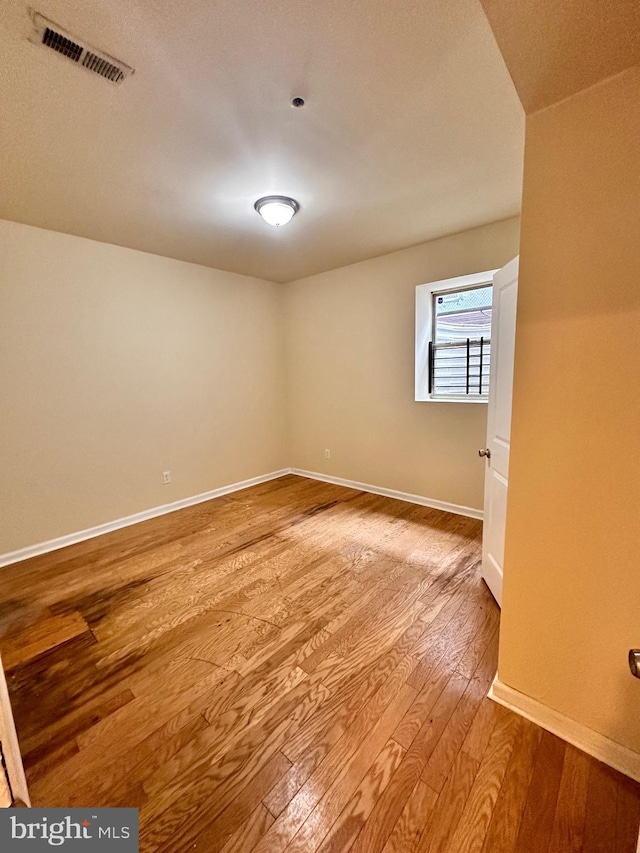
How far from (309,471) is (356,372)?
158cm

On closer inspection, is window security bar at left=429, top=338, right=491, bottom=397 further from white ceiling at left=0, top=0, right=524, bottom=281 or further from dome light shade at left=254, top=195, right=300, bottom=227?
dome light shade at left=254, top=195, right=300, bottom=227

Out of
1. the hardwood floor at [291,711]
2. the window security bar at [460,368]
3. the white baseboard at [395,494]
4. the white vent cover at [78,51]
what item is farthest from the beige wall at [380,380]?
the white vent cover at [78,51]

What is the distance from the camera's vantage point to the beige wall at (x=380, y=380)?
10.1ft

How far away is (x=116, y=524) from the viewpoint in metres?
3.11

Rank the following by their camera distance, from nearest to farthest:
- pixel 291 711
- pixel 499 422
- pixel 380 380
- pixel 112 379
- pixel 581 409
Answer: pixel 581 409 < pixel 291 711 < pixel 499 422 < pixel 112 379 < pixel 380 380

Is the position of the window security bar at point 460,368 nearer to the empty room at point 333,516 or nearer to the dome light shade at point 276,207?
the empty room at point 333,516

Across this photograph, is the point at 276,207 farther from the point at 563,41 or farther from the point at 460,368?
the point at 460,368

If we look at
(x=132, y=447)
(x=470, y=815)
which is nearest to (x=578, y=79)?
(x=470, y=815)

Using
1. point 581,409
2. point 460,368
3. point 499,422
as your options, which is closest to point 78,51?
point 581,409

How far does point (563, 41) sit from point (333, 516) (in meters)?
3.12

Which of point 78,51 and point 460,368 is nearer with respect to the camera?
point 78,51

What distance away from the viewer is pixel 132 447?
10.5ft

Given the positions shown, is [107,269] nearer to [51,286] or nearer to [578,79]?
[51,286]

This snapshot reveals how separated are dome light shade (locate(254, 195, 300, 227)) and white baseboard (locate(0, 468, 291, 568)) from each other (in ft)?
9.48
